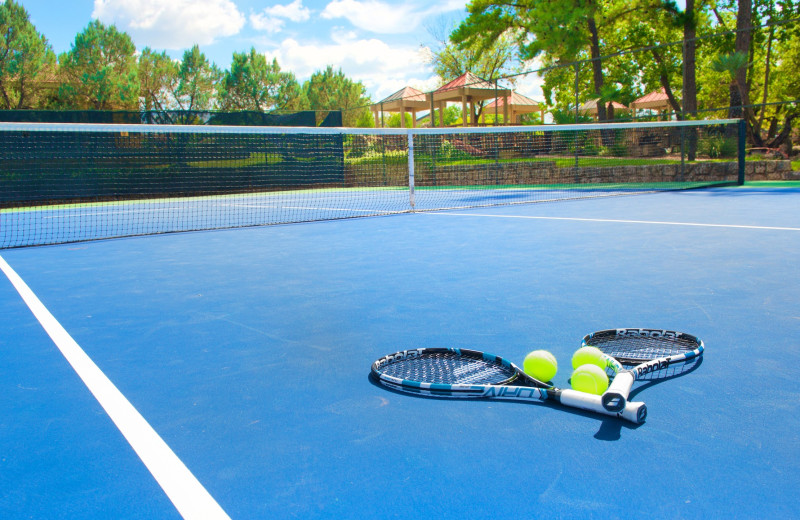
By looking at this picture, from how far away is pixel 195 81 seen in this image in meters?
40.7

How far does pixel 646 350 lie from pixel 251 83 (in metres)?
42.3

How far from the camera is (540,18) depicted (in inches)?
838

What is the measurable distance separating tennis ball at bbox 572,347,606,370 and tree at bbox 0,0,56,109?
35.5 meters

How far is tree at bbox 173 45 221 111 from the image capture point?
1581 inches

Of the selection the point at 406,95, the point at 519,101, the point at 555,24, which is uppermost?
Answer: the point at 555,24

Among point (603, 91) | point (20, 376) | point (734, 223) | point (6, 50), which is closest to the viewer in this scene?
point (20, 376)

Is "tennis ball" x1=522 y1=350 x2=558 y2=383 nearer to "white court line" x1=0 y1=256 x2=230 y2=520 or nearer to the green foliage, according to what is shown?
"white court line" x1=0 y1=256 x2=230 y2=520

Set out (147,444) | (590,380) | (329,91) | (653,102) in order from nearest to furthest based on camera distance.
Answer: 1. (147,444)
2. (590,380)
3. (653,102)
4. (329,91)

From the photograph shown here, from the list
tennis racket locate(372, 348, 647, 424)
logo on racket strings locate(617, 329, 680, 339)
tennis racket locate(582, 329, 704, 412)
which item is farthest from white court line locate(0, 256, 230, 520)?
logo on racket strings locate(617, 329, 680, 339)

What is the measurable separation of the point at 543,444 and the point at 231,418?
120 cm

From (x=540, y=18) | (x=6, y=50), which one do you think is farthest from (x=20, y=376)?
(x=6, y=50)

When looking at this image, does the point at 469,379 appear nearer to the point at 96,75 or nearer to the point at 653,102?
the point at 96,75

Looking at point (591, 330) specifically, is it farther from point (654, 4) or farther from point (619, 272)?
point (654, 4)

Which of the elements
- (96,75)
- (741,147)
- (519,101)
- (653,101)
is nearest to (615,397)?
(741,147)
